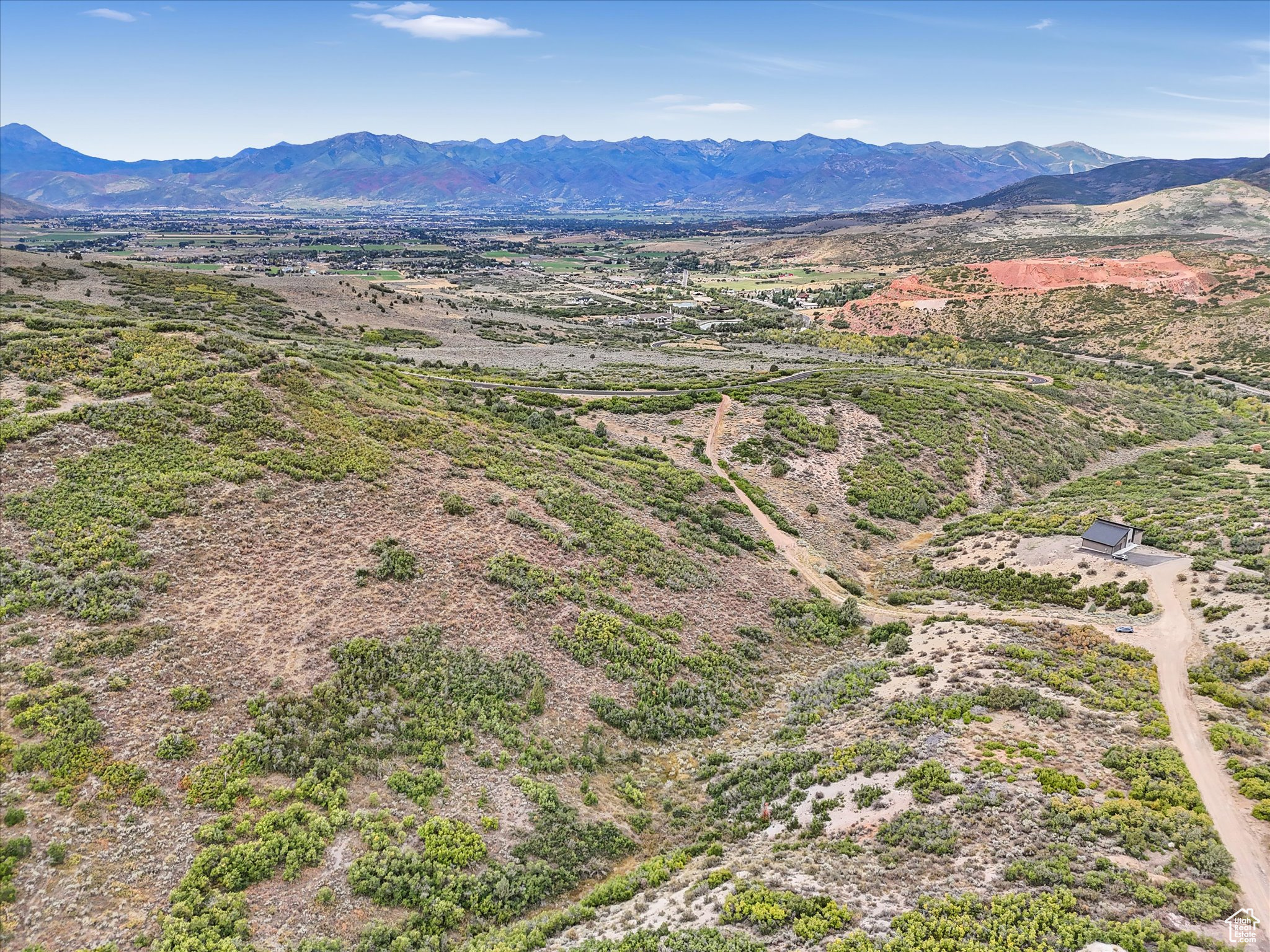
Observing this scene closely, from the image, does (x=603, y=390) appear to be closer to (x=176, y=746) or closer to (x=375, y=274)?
(x=176, y=746)

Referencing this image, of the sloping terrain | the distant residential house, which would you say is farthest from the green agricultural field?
the distant residential house

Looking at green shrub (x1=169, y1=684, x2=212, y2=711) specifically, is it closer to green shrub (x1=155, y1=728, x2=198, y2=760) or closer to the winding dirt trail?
green shrub (x1=155, y1=728, x2=198, y2=760)

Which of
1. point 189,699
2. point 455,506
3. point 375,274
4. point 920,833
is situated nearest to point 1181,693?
point 920,833

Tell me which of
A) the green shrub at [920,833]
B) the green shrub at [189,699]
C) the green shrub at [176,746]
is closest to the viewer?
the green shrub at [920,833]

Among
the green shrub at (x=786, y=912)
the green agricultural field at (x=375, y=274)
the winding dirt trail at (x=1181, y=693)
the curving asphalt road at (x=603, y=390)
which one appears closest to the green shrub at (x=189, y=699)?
the green shrub at (x=786, y=912)

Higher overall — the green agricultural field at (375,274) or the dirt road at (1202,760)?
the green agricultural field at (375,274)

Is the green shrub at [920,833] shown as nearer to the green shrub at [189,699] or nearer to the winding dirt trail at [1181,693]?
the winding dirt trail at [1181,693]
